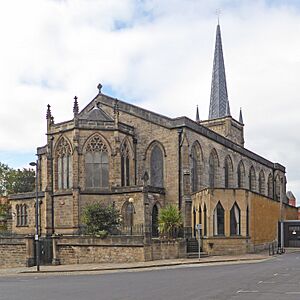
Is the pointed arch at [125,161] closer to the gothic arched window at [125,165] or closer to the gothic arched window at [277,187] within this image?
the gothic arched window at [125,165]

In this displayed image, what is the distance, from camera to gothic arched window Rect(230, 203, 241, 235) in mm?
42781

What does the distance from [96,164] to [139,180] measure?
5.63 metres

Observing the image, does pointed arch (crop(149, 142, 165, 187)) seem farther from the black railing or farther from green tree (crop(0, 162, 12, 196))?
green tree (crop(0, 162, 12, 196))

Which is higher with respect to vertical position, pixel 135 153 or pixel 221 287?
pixel 135 153

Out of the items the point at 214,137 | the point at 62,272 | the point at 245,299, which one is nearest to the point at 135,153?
the point at 214,137

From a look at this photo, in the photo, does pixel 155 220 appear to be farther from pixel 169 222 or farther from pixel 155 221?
pixel 169 222

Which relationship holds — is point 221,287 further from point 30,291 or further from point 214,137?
point 214,137

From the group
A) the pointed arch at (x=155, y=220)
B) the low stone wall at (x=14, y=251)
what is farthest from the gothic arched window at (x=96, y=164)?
the low stone wall at (x=14, y=251)

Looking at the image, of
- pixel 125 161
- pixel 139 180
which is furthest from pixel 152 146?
pixel 139 180

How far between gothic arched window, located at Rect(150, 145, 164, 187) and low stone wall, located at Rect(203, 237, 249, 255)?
10.8 meters

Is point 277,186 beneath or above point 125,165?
beneath

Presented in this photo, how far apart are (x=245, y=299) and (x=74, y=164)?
32984 mm

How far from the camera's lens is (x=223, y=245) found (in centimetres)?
4169

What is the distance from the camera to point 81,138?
47.8 meters
